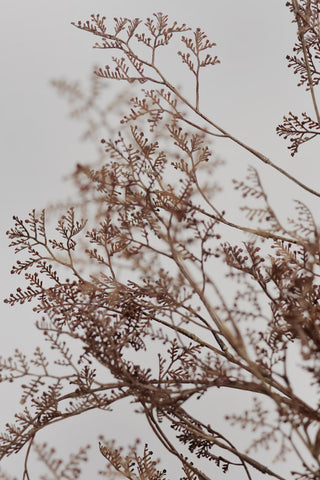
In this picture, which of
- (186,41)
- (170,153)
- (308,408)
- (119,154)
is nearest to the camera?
(308,408)

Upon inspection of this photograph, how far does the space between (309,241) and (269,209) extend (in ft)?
0.19

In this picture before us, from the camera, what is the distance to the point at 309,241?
2.61 ft

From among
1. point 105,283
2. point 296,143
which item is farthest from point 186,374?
point 296,143

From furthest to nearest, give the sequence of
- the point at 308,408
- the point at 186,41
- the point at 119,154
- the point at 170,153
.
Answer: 1. the point at 186,41
2. the point at 170,153
3. the point at 119,154
4. the point at 308,408

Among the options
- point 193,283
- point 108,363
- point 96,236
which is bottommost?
point 108,363

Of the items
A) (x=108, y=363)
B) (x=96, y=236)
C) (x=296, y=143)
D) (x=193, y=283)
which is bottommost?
(x=108, y=363)

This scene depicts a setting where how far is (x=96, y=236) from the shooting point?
0.99 meters

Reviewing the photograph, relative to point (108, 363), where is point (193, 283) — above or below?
above

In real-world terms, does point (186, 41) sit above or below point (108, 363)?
above

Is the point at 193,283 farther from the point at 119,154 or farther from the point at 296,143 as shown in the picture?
the point at 296,143

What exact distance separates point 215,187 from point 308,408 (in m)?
0.31

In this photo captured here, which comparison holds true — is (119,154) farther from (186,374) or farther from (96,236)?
(186,374)

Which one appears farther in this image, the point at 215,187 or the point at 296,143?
the point at 296,143

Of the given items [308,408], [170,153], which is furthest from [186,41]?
[308,408]
